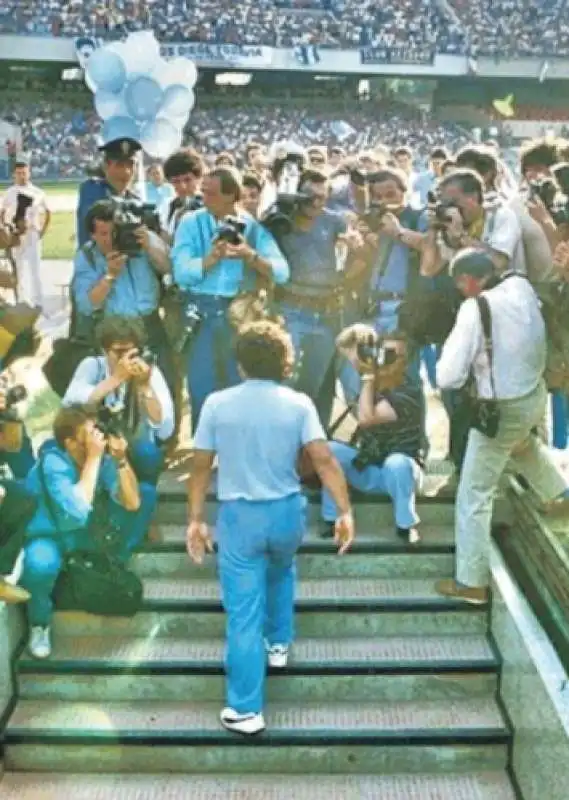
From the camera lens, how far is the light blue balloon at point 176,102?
22.1ft

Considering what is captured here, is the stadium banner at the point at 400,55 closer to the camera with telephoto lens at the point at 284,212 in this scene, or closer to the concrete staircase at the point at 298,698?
the camera with telephoto lens at the point at 284,212

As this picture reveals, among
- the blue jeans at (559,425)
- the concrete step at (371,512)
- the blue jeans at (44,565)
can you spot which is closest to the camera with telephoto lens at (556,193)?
the blue jeans at (559,425)

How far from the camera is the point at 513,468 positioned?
15.0 ft

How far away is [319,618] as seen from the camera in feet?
14.0

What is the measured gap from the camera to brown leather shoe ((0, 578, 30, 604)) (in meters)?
3.93

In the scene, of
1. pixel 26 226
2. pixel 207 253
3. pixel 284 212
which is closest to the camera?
pixel 207 253

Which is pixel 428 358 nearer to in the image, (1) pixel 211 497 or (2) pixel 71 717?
(1) pixel 211 497

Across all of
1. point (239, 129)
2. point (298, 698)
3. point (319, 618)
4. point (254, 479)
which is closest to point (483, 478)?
point (319, 618)

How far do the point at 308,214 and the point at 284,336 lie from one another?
1476mm

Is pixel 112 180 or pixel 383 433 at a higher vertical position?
pixel 112 180

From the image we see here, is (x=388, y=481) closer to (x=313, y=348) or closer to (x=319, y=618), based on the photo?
(x=319, y=618)

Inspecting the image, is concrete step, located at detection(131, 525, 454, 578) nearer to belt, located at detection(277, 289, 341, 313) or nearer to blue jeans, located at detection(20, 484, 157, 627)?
blue jeans, located at detection(20, 484, 157, 627)

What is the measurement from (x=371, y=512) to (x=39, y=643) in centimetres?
144

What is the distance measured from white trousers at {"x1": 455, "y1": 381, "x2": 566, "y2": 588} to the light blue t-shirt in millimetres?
744
